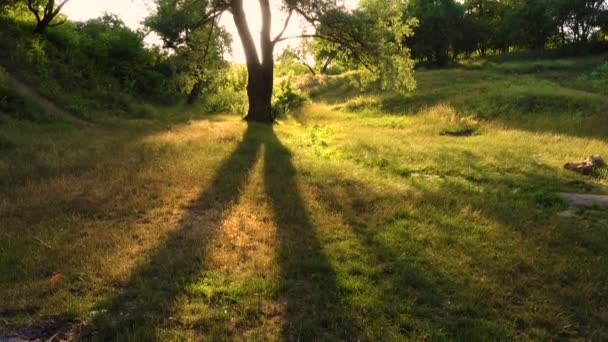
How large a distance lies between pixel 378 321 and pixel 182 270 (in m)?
2.82

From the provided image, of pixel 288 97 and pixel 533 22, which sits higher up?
pixel 533 22

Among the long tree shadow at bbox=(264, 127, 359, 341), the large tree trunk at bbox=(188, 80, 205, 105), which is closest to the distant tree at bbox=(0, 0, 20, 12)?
the large tree trunk at bbox=(188, 80, 205, 105)

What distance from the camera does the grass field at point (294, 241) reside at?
5562 mm

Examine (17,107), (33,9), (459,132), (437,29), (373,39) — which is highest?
(437,29)

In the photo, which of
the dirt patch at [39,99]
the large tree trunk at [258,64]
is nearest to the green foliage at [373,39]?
the large tree trunk at [258,64]

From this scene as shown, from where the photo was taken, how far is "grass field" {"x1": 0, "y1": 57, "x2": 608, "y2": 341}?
5.56 meters

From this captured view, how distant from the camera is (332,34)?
20703 millimetres

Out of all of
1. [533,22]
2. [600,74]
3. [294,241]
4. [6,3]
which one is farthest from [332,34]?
[533,22]

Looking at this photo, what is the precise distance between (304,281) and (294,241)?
134cm

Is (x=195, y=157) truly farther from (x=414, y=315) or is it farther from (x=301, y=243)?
(x=414, y=315)

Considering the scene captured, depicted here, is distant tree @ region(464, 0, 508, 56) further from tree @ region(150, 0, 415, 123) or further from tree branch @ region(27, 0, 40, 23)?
tree branch @ region(27, 0, 40, 23)

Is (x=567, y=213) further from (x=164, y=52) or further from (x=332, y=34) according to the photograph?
(x=164, y=52)

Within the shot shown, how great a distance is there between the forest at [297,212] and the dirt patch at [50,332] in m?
0.02

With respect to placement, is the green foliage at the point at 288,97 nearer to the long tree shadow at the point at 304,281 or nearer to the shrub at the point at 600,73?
the long tree shadow at the point at 304,281
